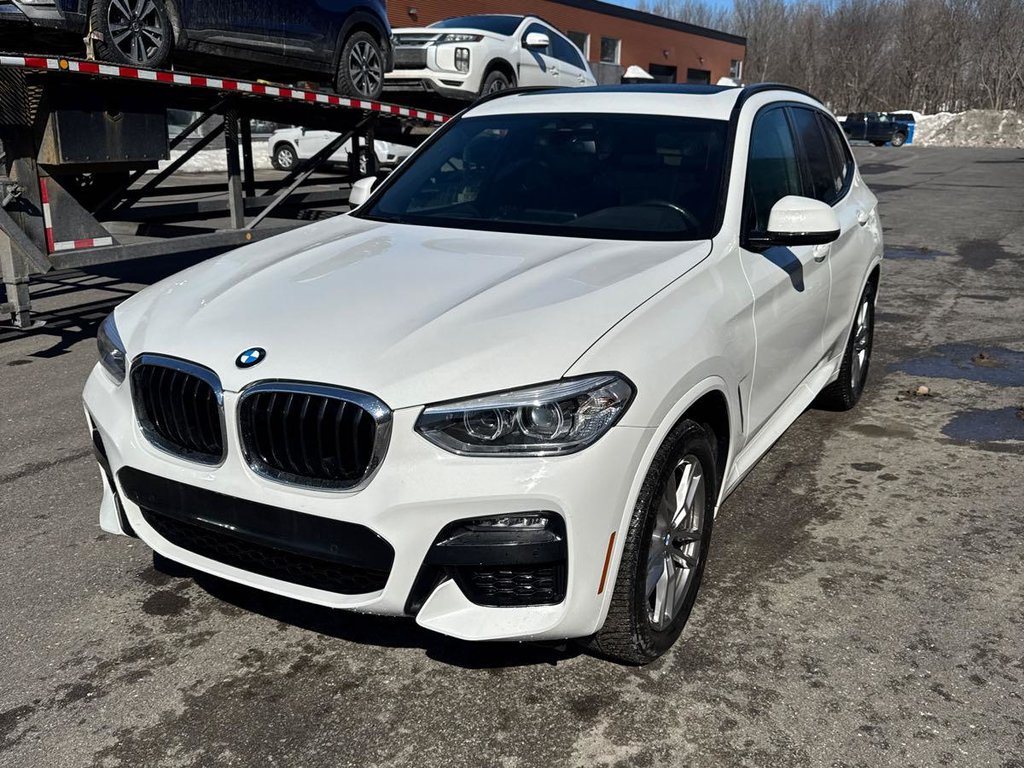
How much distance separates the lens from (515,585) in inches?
104

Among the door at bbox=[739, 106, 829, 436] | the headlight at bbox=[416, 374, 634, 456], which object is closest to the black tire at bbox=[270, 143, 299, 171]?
the door at bbox=[739, 106, 829, 436]

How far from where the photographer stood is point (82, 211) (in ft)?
21.6

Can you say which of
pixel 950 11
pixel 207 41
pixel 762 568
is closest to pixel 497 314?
pixel 762 568

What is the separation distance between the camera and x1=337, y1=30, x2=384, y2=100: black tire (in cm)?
1030

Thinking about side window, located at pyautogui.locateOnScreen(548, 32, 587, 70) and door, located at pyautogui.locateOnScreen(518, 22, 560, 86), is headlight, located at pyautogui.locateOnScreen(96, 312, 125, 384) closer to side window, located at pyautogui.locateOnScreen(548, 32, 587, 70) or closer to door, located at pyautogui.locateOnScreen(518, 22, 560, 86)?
door, located at pyautogui.locateOnScreen(518, 22, 560, 86)

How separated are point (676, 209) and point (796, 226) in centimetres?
45

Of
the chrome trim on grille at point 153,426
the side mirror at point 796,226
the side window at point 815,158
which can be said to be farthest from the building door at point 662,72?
the chrome trim on grille at point 153,426

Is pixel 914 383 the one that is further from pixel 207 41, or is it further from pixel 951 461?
pixel 207 41

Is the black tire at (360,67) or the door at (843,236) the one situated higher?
the black tire at (360,67)

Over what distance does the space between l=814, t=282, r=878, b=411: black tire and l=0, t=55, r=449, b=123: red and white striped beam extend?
4750 mm

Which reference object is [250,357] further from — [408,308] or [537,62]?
[537,62]

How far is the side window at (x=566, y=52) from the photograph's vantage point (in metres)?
15.1

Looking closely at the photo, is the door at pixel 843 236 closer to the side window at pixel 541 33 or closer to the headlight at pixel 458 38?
the headlight at pixel 458 38

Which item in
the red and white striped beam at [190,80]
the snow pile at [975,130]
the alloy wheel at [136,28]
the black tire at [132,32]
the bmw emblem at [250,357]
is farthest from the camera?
the snow pile at [975,130]
